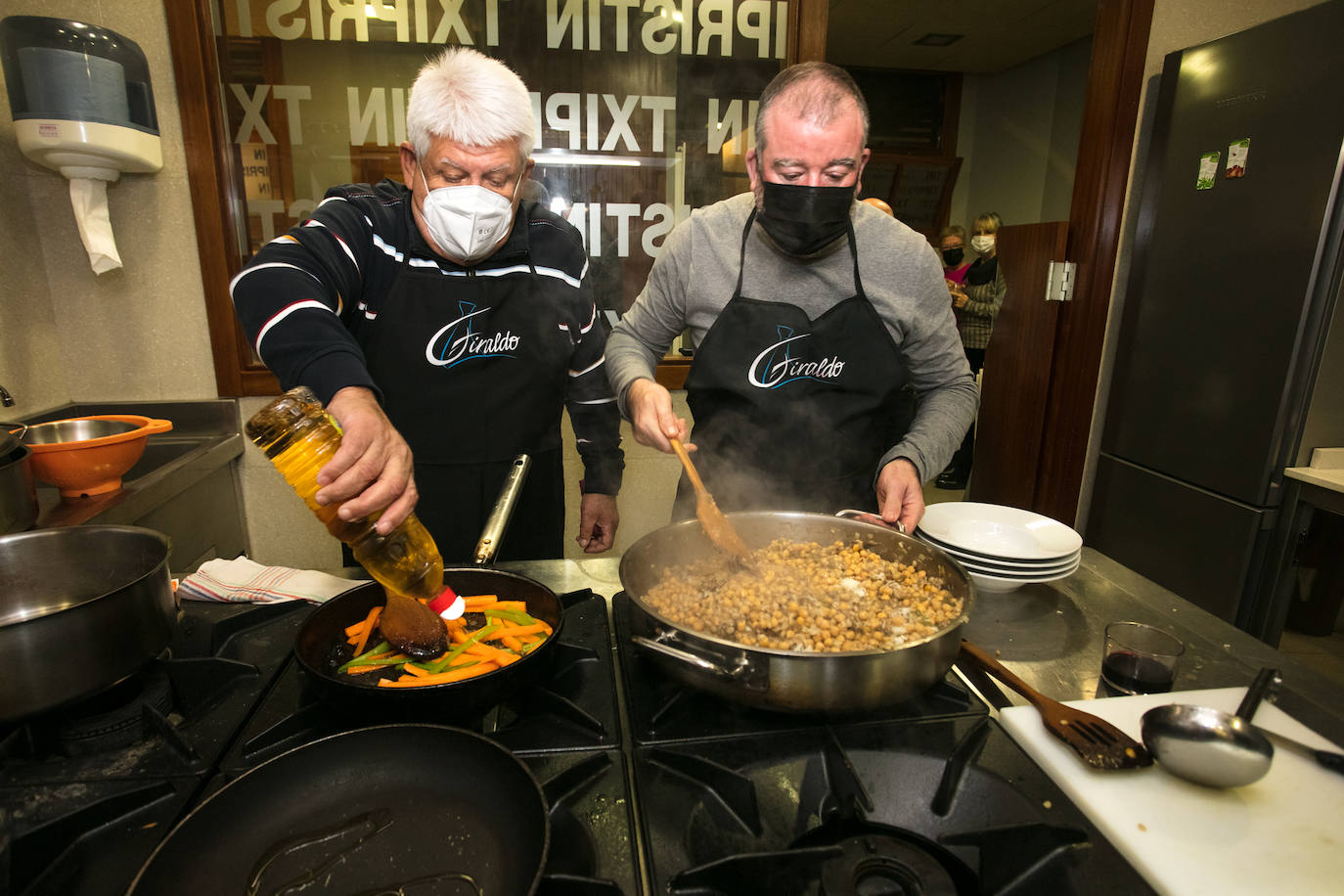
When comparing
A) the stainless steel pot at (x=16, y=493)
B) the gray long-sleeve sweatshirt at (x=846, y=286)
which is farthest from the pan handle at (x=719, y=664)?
the stainless steel pot at (x=16, y=493)

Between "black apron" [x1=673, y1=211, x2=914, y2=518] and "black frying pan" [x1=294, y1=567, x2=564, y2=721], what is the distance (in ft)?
2.51

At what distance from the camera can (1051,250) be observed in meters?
3.26

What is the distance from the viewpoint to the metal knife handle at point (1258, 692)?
3.22 ft

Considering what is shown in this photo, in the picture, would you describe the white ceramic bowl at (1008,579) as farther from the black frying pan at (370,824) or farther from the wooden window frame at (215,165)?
the wooden window frame at (215,165)

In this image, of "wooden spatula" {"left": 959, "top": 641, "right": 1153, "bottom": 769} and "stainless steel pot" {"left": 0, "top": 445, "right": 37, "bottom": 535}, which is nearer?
"wooden spatula" {"left": 959, "top": 641, "right": 1153, "bottom": 769}

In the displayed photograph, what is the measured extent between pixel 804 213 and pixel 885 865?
4.25ft

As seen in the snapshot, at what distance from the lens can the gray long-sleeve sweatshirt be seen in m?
1.80

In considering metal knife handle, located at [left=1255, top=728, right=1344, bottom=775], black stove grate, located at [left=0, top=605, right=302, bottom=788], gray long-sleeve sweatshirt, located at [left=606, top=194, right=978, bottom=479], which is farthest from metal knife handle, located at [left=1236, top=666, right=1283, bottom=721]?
black stove grate, located at [left=0, top=605, right=302, bottom=788]

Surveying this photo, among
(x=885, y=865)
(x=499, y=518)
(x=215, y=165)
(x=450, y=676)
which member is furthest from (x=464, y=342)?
(x=215, y=165)

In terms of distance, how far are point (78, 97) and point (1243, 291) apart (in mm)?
4017

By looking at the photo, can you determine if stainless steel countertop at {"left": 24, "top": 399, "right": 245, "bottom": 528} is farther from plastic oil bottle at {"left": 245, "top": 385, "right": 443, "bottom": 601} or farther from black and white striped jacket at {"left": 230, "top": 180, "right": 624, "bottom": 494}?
plastic oil bottle at {"left": 245, "top": 385, "right": 443, "bottom": 601}

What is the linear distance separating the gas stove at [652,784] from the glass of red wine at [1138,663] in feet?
0.81

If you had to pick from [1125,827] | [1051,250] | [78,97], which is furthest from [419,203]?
[1051,250]

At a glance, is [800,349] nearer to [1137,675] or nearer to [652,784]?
[1137,675]
